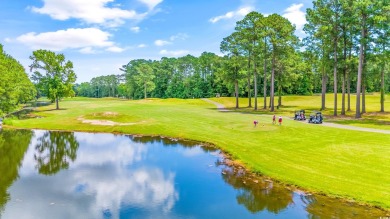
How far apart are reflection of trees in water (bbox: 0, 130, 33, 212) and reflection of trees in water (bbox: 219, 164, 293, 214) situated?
1391 cm

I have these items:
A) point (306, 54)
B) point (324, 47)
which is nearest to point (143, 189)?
point (324, 47)

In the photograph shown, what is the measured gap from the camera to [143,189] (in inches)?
805

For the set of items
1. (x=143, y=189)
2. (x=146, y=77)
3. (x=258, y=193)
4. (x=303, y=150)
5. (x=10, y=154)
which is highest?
(x=146, y=77)

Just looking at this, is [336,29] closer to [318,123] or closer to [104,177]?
[318,123]

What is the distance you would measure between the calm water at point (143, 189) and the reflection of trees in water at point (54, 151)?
89 millimetres

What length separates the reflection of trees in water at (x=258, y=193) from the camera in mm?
17750

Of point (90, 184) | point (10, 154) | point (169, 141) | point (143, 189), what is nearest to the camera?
point (143, 189)

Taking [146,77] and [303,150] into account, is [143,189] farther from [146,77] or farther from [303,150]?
Answer: [146,77]

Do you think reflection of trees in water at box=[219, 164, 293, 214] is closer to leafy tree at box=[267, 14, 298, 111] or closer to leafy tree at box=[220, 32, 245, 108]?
leafy tree at box=[267, 14, 298, 111]

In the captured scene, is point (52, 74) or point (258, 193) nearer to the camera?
point (258, 193)

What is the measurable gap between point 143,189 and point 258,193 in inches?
291

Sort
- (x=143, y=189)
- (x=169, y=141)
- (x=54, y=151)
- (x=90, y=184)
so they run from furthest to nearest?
(x=169, y=141)
(x=54, y=151)
(x=90, y=184)
(x=143, y=189)

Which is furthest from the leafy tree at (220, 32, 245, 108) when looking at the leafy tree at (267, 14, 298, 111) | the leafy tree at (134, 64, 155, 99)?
the leafy tree at (134, 64, 155, 99)

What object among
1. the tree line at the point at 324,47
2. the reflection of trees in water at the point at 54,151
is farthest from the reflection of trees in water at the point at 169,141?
the tree line at the point at 324,47
